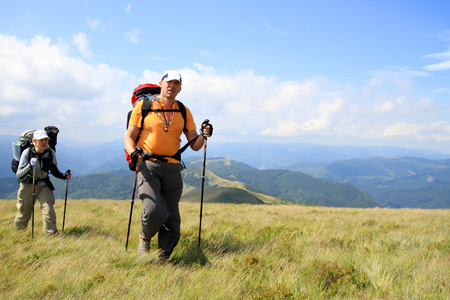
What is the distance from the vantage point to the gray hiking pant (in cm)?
427

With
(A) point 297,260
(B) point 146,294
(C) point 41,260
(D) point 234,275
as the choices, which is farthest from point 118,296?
(A) point 297,260

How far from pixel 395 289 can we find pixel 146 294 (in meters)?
3.03

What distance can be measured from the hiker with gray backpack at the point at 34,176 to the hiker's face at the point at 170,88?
3.66m

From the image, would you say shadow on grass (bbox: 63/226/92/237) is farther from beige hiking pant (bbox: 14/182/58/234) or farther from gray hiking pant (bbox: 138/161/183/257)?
gray hiking pant (bbox: 138/161/183/257)

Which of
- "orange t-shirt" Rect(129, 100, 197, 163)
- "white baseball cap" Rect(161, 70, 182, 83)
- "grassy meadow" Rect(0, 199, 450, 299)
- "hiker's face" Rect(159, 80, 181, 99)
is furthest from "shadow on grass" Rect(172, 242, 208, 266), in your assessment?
"white baseball cap" Rect(161, 70, 182, 83)

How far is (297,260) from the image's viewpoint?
14.1 feet

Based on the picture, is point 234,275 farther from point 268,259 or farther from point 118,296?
point 118,296

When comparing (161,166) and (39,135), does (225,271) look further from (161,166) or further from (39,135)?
(39,135)

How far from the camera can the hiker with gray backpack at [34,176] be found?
20.3 ft

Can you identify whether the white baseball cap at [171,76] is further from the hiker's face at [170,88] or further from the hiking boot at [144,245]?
the hiking boot at [144,245]

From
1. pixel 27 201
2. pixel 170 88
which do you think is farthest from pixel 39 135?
pixel 170 88

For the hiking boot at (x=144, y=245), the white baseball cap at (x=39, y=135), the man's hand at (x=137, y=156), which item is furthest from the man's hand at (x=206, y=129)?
the white baseball cap at (x=39, y=135)

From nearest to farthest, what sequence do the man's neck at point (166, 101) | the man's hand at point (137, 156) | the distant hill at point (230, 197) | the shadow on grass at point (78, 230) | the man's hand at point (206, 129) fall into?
1. the man's hand at point (137, 156)
2. the man's neck at point (166, 101)
3. the man's hand at point (206, 129)
4. the shadow on grass at point (78, 230)
5. the distant hill at point (230, 197)

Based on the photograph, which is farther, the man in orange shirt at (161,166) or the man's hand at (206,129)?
the man's hand at (206,129)
